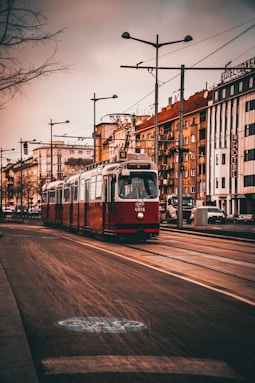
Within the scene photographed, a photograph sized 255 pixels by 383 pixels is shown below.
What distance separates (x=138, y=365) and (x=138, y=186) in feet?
58.2

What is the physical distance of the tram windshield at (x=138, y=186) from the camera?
22469mm

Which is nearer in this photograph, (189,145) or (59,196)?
(59,196)

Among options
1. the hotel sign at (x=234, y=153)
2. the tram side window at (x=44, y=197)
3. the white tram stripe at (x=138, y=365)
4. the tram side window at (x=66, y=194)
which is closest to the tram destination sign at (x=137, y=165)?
the tram side window at (x=66, y=194)

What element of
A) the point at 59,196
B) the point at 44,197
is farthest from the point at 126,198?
the point at 44,197

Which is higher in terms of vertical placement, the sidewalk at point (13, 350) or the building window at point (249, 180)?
the building window at point (249, 180)

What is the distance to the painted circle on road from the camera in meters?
6.44

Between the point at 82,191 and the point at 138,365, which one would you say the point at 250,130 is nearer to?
the point at 82,191

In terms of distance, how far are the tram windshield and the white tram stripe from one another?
1721 centimetres

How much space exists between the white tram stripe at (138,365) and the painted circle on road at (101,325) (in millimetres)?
1141

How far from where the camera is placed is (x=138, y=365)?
5.01 m

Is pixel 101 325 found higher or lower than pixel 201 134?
lower

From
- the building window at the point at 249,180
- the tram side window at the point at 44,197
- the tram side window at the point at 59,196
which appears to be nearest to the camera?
the tram side window at the point at 59,196

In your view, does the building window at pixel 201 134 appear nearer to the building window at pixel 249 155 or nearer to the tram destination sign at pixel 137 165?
the building window at pixel 249 155

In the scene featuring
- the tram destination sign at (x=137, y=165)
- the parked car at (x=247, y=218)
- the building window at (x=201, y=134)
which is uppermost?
the building window at (x=201, y=134)
